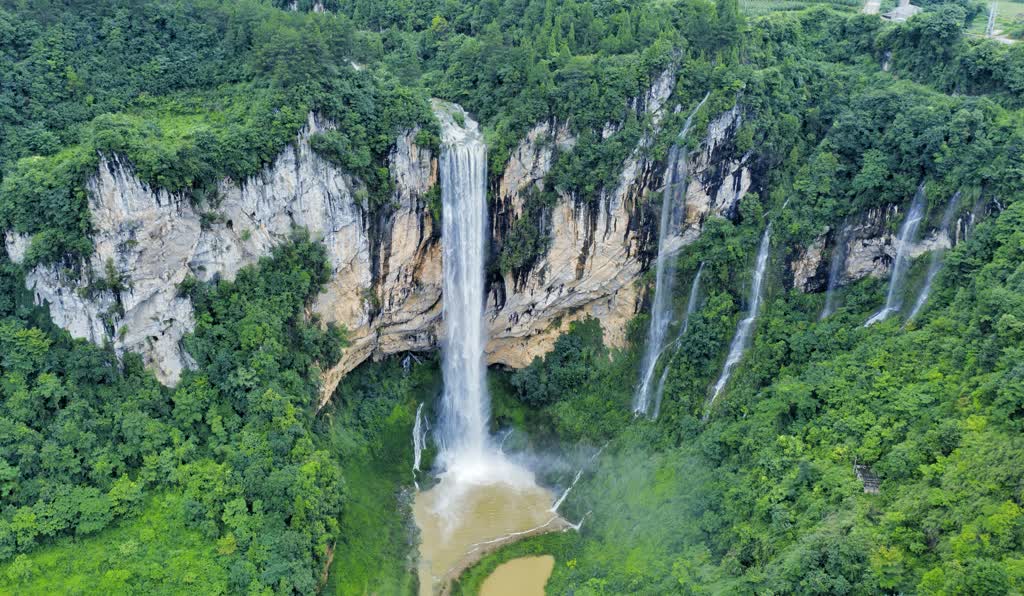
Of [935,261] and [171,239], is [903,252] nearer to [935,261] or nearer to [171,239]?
[935,261]

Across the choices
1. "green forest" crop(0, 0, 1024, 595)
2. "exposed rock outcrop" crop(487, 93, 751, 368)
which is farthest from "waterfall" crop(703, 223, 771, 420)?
"exposed rock outcrop" crop(487, 93, 751, 368)

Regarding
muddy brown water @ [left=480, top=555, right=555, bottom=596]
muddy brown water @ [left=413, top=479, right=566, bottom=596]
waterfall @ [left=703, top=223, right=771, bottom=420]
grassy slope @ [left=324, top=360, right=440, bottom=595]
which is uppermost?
waterfall @ [left=703, top=223, right=771, bottom=420]

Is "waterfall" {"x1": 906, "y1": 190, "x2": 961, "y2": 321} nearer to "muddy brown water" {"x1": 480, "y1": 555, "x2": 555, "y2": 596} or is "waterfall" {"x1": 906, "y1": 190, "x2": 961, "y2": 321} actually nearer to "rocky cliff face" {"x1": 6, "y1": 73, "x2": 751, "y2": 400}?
"rocky cliff face" {"x1": 6, "y1": 73, "x2": 751, "y2": 400}

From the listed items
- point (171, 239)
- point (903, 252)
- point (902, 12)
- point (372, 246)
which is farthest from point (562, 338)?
point (902, 12)

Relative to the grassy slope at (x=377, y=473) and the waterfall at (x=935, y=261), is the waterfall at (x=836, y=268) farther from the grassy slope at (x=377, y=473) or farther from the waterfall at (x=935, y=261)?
the grassy slope at (x=377, y=473)

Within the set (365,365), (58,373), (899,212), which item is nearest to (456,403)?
(365,365)

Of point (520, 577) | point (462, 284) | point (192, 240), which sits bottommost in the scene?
point (520, 577)
